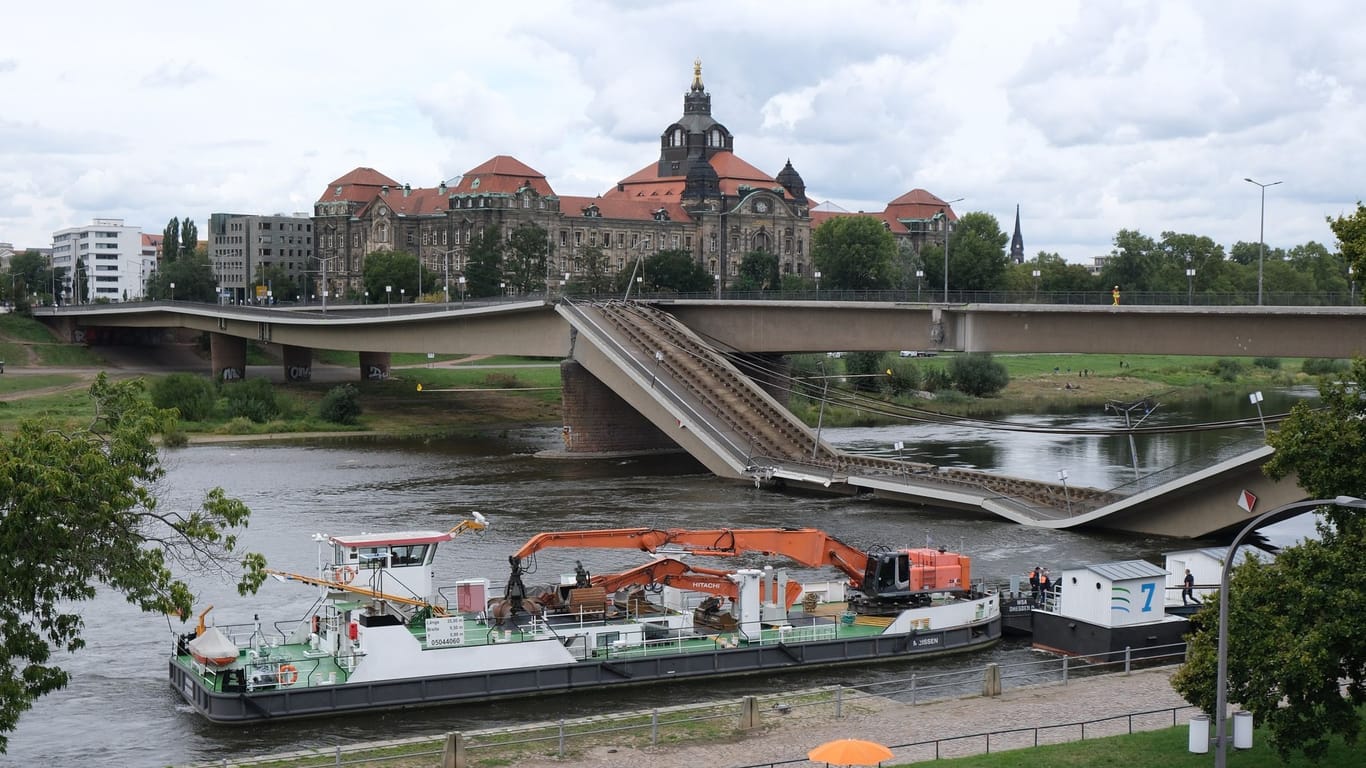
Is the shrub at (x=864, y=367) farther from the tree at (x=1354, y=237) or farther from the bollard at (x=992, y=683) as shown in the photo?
the tree at (x=1354, y=237)

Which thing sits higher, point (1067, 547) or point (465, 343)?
point (465, 343)

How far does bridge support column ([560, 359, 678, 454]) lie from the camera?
89.6 metres

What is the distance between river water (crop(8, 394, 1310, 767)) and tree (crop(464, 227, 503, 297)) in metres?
74.1

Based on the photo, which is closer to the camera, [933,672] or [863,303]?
[933,672]

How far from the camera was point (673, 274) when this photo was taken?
176500 mm

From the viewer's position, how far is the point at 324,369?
136m

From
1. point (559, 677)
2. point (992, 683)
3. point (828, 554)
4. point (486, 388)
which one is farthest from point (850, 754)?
point (486, 388)

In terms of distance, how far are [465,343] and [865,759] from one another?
7701cm

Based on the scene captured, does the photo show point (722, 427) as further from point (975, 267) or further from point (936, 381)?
point (975, 267)

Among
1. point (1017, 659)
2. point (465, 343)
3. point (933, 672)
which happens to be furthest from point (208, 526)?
point (465, 343)

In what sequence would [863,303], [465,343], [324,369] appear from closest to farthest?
[863,303] → [465,343] → [324,369]

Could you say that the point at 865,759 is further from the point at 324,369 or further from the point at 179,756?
the point at 324,369

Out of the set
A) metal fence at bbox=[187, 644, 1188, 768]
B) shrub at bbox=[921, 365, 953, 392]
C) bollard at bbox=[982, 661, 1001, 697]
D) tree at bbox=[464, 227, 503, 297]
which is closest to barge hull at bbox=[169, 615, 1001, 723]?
metal fence at bbox=[187, 644, 1188, 768]

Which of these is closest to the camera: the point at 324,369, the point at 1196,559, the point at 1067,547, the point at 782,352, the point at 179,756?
the point at 179,756
